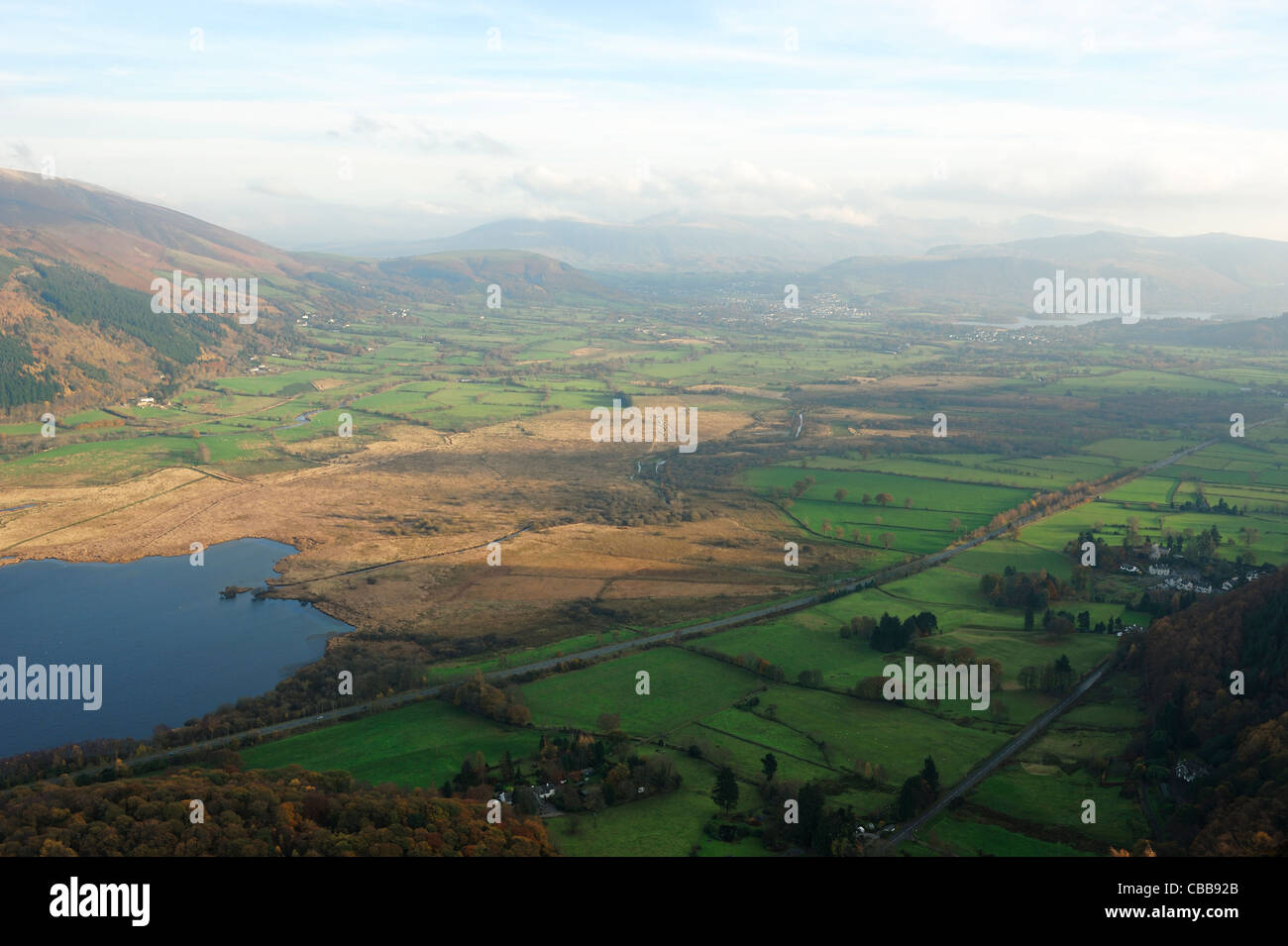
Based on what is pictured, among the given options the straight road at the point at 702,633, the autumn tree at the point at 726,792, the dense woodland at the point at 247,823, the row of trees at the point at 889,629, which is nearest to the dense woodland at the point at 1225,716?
the straight road at the point at 702,633

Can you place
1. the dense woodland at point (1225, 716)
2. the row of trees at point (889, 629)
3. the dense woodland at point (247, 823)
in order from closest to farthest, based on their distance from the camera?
the dense woodland at point (247, 823) → the dense woodland at point (1225, 716) → the row of trees at point (889, 629)

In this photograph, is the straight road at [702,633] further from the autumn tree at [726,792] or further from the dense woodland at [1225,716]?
the autumn tree at [726,792]

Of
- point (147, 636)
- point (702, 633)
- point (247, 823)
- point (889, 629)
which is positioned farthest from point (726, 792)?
point (147, 636)

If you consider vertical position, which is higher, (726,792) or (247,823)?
(247,823)

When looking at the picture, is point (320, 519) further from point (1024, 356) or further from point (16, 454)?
point (1024, 356)

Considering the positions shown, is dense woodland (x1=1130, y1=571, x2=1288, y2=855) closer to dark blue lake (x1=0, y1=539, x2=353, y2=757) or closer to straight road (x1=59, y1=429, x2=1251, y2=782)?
straight road (x1=59, y1=429, x2=1251, y2=782)

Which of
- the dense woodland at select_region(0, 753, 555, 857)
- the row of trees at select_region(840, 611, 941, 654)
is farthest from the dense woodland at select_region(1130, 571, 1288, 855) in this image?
the dense woodland at select_region(0, 753, 555, 857)

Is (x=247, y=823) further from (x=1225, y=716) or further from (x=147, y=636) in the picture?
(x=1225, y=716)
